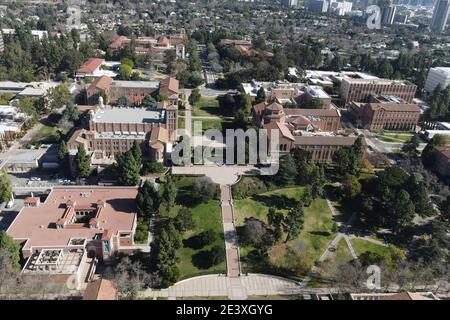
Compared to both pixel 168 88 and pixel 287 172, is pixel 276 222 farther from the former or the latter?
pixel 168 88

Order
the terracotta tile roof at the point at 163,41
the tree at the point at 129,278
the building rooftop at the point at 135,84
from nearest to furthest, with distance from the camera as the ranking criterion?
the tree at the point at 129,278 → the building rooftop at the point at 135,84 → the terracotta tile roof at the point at 163,41

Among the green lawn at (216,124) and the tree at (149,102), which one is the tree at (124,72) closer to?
the tree at (149,102)

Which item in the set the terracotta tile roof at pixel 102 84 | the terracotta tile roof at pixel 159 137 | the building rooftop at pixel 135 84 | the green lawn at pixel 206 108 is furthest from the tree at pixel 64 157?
the green lawn at pixel 206 108

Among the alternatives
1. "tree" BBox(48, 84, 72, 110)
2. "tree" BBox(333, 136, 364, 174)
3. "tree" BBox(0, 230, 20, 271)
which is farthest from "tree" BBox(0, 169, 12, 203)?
"tree" BBox(333, 136, 364, 174)

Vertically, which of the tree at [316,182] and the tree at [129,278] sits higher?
the tree at [316,182]

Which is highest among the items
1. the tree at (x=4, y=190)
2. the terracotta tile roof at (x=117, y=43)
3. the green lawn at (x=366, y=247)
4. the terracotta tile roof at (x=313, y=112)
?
the terracotta tile roof at (x=117, y=43)

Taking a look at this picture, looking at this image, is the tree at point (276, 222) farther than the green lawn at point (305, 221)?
Yes

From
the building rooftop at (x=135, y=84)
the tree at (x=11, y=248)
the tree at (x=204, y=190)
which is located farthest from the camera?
the building rooftop at (x=135, y=84)

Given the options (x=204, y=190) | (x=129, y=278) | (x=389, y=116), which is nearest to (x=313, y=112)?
(x=389, y=116)
